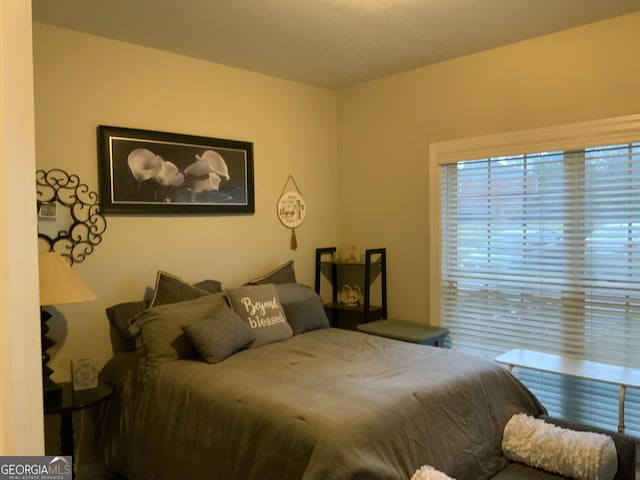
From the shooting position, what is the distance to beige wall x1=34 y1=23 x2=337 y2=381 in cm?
284

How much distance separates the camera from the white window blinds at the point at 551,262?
2822 mm

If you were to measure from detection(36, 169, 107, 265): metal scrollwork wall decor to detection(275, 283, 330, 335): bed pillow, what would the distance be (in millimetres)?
1243

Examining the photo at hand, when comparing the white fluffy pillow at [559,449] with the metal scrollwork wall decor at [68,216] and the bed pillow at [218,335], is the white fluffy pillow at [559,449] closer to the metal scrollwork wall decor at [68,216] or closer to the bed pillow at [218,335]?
the bed pillow at [218,335]

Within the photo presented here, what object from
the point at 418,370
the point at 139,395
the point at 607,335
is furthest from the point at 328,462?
the point at 607,335

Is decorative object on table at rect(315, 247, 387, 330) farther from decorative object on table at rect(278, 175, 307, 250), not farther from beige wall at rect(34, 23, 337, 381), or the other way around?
decorative object on table at rect(278, 175, 307, 250)

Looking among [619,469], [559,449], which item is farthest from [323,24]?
[619,469]

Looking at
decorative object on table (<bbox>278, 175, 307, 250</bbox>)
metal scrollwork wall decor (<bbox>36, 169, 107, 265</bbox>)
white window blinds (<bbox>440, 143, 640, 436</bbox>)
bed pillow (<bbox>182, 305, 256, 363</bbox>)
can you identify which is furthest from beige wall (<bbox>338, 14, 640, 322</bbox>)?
metal scrollwork wall decor (<bbox>36, 169, 107, 265</bbox>)

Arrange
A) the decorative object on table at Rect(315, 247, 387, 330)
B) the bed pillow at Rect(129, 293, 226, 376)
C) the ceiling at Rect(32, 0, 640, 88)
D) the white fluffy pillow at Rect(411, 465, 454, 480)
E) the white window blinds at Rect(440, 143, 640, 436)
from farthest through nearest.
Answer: the decorative object on table at Rect(315, 247, 387, 330), the white window blinds at Rect(440, 143, 640, 436), the bed pillow at Rect(129, 293, 226, 376), the ceiling at Rect(32, 0, 640, 88), the white fluffy pillow at Rect(411, 465, 454, 480)

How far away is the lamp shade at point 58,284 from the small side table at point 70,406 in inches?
21.3

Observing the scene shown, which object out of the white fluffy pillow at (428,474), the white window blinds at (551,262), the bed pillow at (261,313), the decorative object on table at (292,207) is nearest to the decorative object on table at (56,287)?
the bed pillow at (261,313)

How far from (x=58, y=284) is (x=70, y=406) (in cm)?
63

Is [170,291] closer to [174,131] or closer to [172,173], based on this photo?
[172,173]

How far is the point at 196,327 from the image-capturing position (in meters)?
2.69

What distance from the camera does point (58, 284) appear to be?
2346 mm
